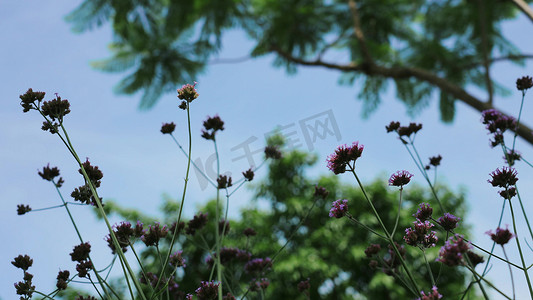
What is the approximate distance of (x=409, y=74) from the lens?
7.20 m

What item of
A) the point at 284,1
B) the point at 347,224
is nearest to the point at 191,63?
the point at 284,1

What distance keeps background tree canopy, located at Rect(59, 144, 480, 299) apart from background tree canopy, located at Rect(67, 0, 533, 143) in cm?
248

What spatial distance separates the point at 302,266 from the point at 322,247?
1191mm

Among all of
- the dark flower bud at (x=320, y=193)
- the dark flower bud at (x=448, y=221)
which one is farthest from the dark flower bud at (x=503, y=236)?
the dark flower bud at (x=320, y=193)

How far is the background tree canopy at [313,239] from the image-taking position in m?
8.70

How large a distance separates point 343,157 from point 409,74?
6.44 m

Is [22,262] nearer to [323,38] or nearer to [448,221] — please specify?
[448,221]

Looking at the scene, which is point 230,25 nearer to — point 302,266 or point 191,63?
point 191,63

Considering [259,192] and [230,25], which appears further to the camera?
[259,192]

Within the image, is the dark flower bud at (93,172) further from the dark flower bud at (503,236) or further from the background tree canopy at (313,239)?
the background tree canopy at (313,239)

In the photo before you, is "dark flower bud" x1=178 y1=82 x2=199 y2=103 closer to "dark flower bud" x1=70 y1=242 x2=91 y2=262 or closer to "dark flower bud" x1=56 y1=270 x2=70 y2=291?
"dark flower bud" x1=70 y1=242 x2=91 y2=262

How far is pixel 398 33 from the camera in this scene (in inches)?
364

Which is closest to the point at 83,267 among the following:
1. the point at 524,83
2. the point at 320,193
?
the point at 320,193

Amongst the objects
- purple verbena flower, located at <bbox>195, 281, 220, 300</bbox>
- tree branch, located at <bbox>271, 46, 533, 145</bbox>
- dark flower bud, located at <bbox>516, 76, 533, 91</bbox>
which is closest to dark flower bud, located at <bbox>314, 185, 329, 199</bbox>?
purple verbena flower, located at <bbox>195, 281, 220, 300</bbox>
